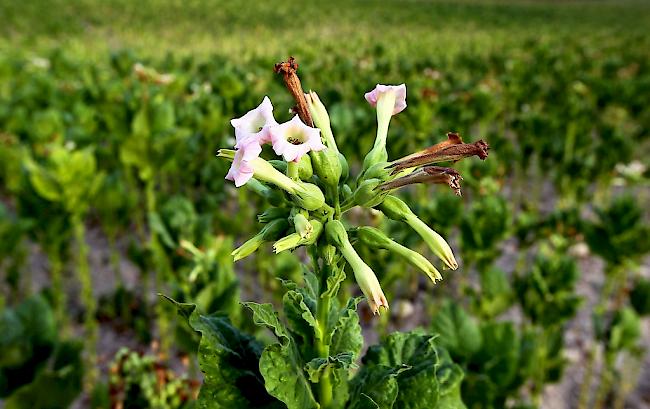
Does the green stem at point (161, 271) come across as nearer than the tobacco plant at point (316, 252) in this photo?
No

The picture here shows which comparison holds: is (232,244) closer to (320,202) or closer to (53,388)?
(53,388)

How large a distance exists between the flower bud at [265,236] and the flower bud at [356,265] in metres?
0.09

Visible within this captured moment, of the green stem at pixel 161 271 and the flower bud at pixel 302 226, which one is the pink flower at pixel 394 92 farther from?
the green stem at pixel 161 271

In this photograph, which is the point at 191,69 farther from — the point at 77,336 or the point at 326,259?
the point at 326,259

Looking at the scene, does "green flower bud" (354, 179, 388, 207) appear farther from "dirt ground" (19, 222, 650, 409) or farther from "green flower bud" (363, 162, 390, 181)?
"dirt ground" (19, 222, 650, 409)

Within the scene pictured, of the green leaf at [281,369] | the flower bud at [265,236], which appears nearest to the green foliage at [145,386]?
the green leaf at [281,369]

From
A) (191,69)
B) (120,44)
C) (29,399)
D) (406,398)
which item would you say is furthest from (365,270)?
(120,44)

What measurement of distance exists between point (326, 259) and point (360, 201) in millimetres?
112

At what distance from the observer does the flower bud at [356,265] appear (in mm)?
877

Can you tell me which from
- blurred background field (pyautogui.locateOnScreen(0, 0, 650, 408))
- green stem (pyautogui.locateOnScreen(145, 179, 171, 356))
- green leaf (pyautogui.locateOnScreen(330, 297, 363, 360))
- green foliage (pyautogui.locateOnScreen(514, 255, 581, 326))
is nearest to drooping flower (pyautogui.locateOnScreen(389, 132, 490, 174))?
green leaf (pyautogui.locateOnScreen(330, 297, 363, 360))

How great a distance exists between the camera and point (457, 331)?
1960mm

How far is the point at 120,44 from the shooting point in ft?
68.8

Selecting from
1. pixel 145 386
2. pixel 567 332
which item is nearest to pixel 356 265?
pixel 145 386

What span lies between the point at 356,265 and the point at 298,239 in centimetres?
12
